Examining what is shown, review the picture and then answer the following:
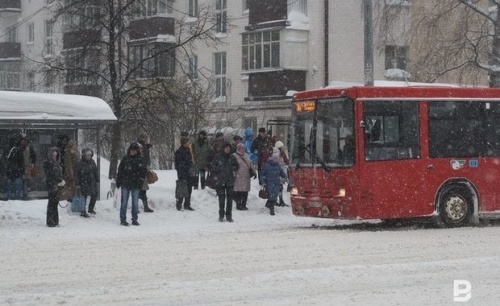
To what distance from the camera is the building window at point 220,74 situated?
49750 mm

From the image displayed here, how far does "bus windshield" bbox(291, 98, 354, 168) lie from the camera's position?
22266 mm

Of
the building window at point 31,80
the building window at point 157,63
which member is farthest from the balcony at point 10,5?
the building window at point 157,63

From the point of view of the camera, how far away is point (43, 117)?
26.3 meters

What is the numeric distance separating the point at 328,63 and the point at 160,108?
1409 cm

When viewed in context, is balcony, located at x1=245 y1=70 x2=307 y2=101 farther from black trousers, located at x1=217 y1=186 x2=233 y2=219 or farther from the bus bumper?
the bus bumper

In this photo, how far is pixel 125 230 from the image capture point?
73.9 ft

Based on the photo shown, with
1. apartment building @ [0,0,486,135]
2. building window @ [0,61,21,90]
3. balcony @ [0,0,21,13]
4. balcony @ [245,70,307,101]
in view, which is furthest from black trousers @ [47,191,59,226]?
balcony @ [0,0,21,13]

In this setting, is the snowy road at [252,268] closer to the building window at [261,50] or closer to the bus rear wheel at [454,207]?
the bus rear wheel at [454,207]

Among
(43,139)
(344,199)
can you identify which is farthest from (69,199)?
(344,199)

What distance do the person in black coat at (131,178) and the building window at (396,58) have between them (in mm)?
24928

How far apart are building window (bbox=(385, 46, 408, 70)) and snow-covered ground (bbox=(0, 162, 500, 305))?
22.3 metres

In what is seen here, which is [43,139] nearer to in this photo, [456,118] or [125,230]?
[125,230]

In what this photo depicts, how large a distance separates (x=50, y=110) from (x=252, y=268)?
12.6 m

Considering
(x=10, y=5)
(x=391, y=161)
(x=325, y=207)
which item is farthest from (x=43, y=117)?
(x=10, y=5)
